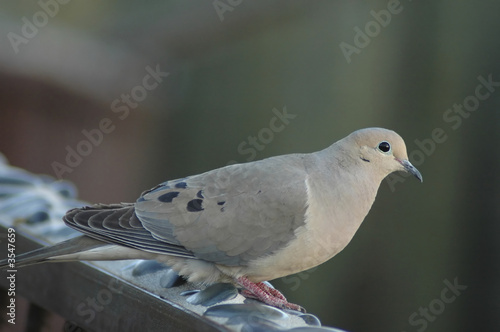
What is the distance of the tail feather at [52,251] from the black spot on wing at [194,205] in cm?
29

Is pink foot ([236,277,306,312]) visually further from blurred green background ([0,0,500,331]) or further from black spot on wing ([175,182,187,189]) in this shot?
blurred green background ([0,0,500,331])

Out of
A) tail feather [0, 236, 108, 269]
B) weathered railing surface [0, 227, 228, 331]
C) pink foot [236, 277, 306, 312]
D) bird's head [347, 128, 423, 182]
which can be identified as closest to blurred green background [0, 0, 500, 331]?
bird's head [347, 128, 423, 182]

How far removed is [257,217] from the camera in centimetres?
175

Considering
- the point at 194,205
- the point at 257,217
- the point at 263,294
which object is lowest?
the point at 263,294

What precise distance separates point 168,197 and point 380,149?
2.01 ft

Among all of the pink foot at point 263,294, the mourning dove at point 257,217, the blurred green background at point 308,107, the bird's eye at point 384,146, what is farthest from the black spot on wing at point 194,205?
the blurred green background at point 308,107

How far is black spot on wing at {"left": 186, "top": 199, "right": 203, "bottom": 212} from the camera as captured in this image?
181 cm

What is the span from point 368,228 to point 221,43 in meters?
1.76

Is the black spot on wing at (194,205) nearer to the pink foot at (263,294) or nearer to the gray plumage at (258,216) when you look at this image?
the gray plumage at (258,216)

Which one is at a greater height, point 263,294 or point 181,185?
point 181,185

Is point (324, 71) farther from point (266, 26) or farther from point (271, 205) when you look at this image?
point (271, 205)

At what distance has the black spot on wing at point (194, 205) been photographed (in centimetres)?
181

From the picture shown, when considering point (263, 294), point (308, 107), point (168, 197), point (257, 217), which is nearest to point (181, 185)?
point (168, 197)

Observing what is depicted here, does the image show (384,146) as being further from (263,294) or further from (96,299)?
(96,299)
